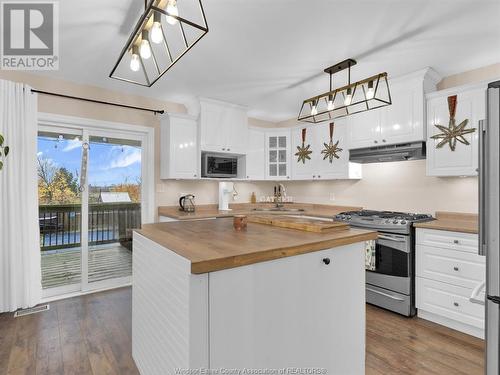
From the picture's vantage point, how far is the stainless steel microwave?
12.9 feet

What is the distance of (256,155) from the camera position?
4.52 meters

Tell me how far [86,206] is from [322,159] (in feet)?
10.6

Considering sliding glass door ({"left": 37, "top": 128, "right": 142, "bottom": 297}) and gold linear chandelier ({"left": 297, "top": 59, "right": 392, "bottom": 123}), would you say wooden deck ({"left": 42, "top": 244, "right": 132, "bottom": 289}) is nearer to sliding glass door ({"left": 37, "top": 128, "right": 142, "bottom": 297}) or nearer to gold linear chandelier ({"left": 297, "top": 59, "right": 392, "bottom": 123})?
sliding glass door ({"left": 37, "top": 128, "right": 142, "bottom": 297})

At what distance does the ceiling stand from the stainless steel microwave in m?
0.96

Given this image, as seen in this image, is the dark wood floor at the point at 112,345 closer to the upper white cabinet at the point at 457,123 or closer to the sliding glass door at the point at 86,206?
the sliding glass door at the point at 86,206

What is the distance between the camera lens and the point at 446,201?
3.04m

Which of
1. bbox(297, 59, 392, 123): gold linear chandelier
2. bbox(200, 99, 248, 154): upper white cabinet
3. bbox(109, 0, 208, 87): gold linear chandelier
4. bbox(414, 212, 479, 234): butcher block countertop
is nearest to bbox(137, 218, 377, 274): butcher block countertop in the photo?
bbox(109, 0, 208, 87): gold linear chandelier

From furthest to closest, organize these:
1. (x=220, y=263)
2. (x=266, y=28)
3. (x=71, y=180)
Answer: (x=71, y=180) → (x=266, y=28) → (x=220, y=263)

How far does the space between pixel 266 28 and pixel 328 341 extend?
225 cm

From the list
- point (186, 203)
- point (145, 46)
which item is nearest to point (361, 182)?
point (186, 203)

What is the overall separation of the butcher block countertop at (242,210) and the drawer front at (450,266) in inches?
43.5

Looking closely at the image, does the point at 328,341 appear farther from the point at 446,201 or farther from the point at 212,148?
the point at 212,148

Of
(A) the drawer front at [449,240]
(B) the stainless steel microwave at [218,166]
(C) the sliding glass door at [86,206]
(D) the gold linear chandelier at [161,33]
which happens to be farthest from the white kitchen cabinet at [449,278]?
(C) the sliding glass door at [86,206]

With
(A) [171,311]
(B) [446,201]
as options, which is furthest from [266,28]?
(B) [446,201]
